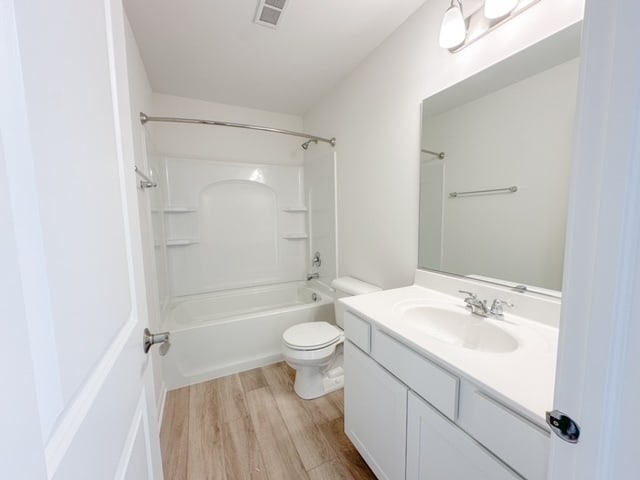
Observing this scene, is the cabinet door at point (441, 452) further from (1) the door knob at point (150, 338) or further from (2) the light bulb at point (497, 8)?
(2) the light bulb at point (497, 8)

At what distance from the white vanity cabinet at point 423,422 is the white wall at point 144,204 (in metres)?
1.26

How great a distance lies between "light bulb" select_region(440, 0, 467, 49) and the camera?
1233 mm

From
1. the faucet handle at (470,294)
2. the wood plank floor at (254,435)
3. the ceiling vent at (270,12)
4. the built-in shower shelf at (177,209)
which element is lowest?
the wood plank floor at (254,435)

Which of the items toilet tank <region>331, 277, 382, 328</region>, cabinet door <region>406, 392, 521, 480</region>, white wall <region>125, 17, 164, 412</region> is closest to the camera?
cabinet door <region>406, 392, 521, 480</region>

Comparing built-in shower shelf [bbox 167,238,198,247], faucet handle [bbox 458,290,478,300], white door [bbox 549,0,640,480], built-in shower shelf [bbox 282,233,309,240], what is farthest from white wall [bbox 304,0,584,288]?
built-in shower shelf [bbox 167,238,198,247]

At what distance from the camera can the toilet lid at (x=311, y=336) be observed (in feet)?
5.99

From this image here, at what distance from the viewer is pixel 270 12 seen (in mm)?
1523

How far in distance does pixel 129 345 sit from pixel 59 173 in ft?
1.47

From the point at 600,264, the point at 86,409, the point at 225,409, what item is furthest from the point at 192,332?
the point at 600,264

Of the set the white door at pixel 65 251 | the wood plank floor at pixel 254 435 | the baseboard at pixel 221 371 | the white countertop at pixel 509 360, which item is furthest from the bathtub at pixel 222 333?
the white door at pixel 65 251

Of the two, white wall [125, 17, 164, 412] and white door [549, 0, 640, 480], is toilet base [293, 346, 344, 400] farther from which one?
white door [549, 0, 640, 480]

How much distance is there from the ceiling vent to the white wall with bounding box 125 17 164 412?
80cm

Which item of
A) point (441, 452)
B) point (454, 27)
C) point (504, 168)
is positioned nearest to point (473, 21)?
point (454, 27)

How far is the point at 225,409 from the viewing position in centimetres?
182
